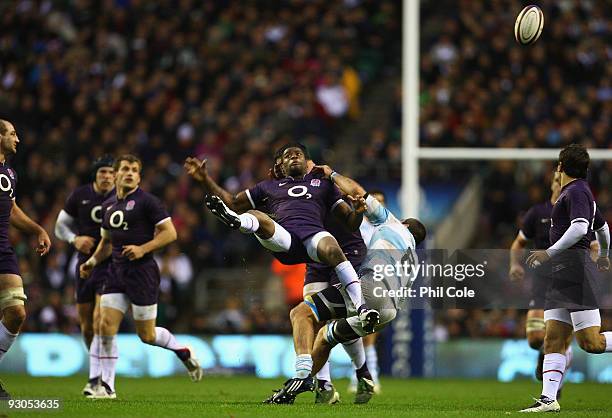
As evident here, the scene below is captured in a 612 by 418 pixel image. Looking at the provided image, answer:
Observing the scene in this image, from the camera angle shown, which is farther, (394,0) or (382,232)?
(394,0)

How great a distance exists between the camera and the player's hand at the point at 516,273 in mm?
12742

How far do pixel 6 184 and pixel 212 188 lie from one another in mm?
1939

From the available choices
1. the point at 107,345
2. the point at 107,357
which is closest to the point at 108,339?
the point at 107,345

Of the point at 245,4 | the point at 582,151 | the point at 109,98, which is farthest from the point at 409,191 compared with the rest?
the point at 245,4

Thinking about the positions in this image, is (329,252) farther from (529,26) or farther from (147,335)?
(529,26)

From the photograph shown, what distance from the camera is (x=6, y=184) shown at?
1075 cm

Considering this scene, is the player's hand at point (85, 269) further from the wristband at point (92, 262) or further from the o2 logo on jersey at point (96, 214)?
the o2 logo on jersey at point (96, 214)

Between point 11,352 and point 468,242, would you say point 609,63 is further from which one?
point 11,352

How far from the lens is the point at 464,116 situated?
73.2 feet

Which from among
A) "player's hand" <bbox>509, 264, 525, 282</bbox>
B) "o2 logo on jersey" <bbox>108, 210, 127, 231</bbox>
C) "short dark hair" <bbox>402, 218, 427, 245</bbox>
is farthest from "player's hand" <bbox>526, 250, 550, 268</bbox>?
"o2 logo on jersey" <bbox>108, 210, 127, 231</bbox>

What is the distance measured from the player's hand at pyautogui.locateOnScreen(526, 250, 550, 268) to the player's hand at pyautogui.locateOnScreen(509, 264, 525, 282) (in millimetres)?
2047

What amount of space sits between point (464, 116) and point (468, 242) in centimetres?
237

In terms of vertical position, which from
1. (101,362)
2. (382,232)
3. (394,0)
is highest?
(394,0)

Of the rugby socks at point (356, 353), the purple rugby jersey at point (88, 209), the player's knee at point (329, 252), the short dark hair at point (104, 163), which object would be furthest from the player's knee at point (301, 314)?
the short dark hair at point (104, 163)
